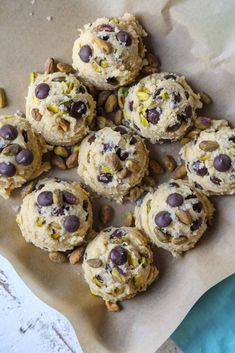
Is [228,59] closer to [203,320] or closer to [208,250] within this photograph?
[208,250]

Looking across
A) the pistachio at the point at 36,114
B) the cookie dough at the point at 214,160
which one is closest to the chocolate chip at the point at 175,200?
the cookie dough at the point at 214,160

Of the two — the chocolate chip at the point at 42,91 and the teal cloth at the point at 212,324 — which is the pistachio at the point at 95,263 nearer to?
the teal cloth at the point at 212,324

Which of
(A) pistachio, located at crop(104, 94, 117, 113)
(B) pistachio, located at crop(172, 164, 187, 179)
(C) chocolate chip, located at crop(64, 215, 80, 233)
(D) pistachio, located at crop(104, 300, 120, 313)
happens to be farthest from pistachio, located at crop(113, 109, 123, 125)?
(D) pistachio, located at crop(104, 300, 120, 313)

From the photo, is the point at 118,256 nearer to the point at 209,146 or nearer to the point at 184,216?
the point at 184,216

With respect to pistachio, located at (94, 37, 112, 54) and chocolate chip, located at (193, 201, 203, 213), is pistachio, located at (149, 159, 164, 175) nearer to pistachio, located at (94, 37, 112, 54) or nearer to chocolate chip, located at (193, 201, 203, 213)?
chocolate chip, located at (193, 201, 203, 213)

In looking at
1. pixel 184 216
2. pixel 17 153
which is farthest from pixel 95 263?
pixel 17 153

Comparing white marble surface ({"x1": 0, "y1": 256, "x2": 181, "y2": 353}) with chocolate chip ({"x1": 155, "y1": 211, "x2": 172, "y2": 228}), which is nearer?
chocolate chip ({"x1": 155, "y1": 211, "x2": 172, "y2": 228})
